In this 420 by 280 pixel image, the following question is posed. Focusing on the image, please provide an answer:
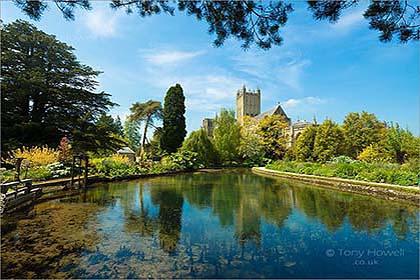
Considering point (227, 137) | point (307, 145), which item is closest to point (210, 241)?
point (307, 145)

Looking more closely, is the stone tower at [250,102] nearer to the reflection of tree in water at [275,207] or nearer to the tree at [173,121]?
the tree at [173,121]

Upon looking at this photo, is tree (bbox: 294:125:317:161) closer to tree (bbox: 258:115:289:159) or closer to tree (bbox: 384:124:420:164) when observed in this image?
tree (bbox: 258:115:289:159)

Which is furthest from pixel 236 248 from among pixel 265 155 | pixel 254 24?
pixel 265 155

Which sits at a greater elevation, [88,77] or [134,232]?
[88,77]

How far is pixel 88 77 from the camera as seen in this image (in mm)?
15609

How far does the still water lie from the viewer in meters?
3.11

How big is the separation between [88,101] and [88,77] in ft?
4.93

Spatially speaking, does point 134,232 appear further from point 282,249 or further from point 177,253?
point 282,249

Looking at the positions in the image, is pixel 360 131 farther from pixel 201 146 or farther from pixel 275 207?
pixel 275 207

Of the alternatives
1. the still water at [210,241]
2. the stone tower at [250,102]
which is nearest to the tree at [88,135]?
the still water at [210,241]

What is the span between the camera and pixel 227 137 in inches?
1030

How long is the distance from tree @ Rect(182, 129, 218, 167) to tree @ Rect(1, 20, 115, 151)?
8.00m

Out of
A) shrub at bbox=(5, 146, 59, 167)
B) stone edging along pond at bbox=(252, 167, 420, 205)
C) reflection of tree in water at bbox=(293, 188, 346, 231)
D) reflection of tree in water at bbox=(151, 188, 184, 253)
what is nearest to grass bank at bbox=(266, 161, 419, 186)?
stone edging along pond at bbox=(252, 167, 420, 205)

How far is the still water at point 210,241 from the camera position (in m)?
3.11
